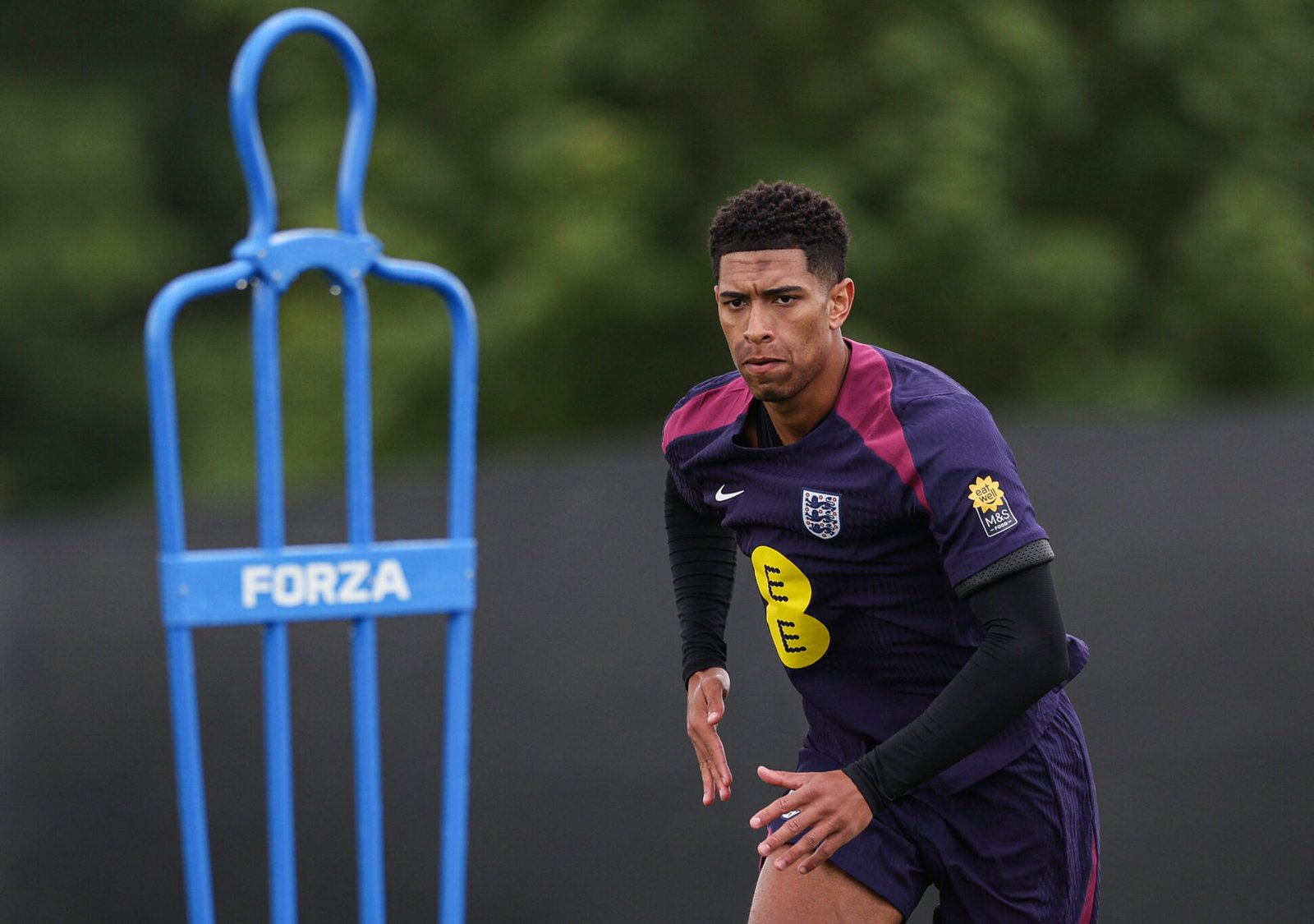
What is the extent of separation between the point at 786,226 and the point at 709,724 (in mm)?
907

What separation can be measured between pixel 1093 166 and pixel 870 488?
7259mm

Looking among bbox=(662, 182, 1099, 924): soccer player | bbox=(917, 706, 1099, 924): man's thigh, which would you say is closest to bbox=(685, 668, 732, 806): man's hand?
bbox=(662, 182, 1099, 924): soccer player

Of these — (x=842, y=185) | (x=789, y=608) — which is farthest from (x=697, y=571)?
(x=842, y=185)

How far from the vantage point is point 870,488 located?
244cm

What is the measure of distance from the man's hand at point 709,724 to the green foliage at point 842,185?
17.8 ft

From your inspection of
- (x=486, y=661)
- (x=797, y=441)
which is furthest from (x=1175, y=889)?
(x=797, y=441)

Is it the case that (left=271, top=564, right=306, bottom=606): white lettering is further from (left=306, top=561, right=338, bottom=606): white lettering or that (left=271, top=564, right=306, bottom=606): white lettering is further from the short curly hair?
the short curly hair

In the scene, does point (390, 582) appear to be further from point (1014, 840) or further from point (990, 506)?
point (1014, 840)

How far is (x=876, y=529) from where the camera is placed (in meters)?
2.47

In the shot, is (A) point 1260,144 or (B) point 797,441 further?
(A) point 1260,144

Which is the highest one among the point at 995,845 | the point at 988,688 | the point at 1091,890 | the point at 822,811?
the point at 988,688

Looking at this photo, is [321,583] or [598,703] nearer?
[321,583]

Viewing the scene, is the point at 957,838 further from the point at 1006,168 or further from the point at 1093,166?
the point at 1093,166

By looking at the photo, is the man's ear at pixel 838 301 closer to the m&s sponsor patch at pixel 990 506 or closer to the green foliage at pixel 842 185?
the m&s sponsor patch at pixel 990 506
